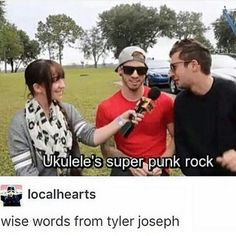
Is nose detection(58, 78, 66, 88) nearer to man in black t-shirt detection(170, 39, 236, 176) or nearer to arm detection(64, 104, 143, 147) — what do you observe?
arm detection(64, 104, 143, 147)

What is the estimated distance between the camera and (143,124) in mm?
1832

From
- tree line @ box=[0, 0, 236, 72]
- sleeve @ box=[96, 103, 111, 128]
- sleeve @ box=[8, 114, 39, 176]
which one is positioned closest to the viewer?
sleeve @ box=[8, 114, 39, 176]

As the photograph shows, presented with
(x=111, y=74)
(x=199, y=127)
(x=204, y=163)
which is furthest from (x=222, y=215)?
(x=111, y=74)

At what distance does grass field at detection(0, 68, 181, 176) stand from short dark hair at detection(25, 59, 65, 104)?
0.08 m

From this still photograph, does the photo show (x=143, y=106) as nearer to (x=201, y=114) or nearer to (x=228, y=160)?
(x=201, y=114)

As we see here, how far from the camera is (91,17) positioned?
6.64 feet

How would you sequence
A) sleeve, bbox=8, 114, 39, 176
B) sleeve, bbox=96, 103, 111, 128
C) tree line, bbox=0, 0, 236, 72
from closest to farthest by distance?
sleeve, bbox=8, 114, 39, 176, sleeve, bbox=96, 103, 111, 128, tree line, bbox=0, 0, 236, 72

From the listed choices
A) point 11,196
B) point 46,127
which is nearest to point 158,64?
point 46,127

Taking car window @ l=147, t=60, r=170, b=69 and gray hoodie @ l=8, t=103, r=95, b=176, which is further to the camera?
car window @ l=147, t=60, r=170, b=69

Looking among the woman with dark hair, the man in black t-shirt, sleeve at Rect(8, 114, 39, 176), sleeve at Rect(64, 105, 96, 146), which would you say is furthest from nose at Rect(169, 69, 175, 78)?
sleeve at Rect(8, 114, 39, 176)

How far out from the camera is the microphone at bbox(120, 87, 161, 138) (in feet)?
5.85

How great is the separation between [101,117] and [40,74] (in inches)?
11.1

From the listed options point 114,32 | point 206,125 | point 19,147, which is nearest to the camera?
point 19,147

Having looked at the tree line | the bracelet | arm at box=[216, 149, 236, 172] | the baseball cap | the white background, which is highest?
the tree line
